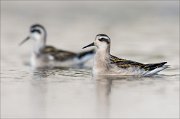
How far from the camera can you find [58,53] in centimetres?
2361

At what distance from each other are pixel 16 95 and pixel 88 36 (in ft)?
44.1

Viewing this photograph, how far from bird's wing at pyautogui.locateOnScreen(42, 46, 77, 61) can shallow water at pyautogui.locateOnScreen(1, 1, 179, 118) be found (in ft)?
2.70

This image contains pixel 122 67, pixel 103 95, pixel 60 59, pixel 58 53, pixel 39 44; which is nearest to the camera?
pixel 103 95

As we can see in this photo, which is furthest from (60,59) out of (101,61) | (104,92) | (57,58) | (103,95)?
(103,95)

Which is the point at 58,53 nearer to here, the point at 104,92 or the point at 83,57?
the point at 83,57

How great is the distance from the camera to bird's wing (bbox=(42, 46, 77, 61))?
76.1 feet

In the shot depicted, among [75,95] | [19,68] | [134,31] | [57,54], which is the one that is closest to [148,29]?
[134,31]

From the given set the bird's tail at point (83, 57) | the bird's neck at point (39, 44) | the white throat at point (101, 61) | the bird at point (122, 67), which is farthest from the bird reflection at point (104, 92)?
the bird's neck at point (39, 44)

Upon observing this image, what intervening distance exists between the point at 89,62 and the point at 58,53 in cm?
120

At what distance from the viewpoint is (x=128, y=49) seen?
82.8 feet

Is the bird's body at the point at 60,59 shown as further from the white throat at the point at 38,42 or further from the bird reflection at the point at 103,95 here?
the bird reflection at the point at 103,95

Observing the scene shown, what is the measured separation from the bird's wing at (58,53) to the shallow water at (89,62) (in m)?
0.82

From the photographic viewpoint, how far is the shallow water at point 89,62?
14.4 m

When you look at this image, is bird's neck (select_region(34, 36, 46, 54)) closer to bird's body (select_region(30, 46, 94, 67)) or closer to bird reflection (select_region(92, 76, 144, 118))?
bird's body (select_region(30, 46, 94, 67))
